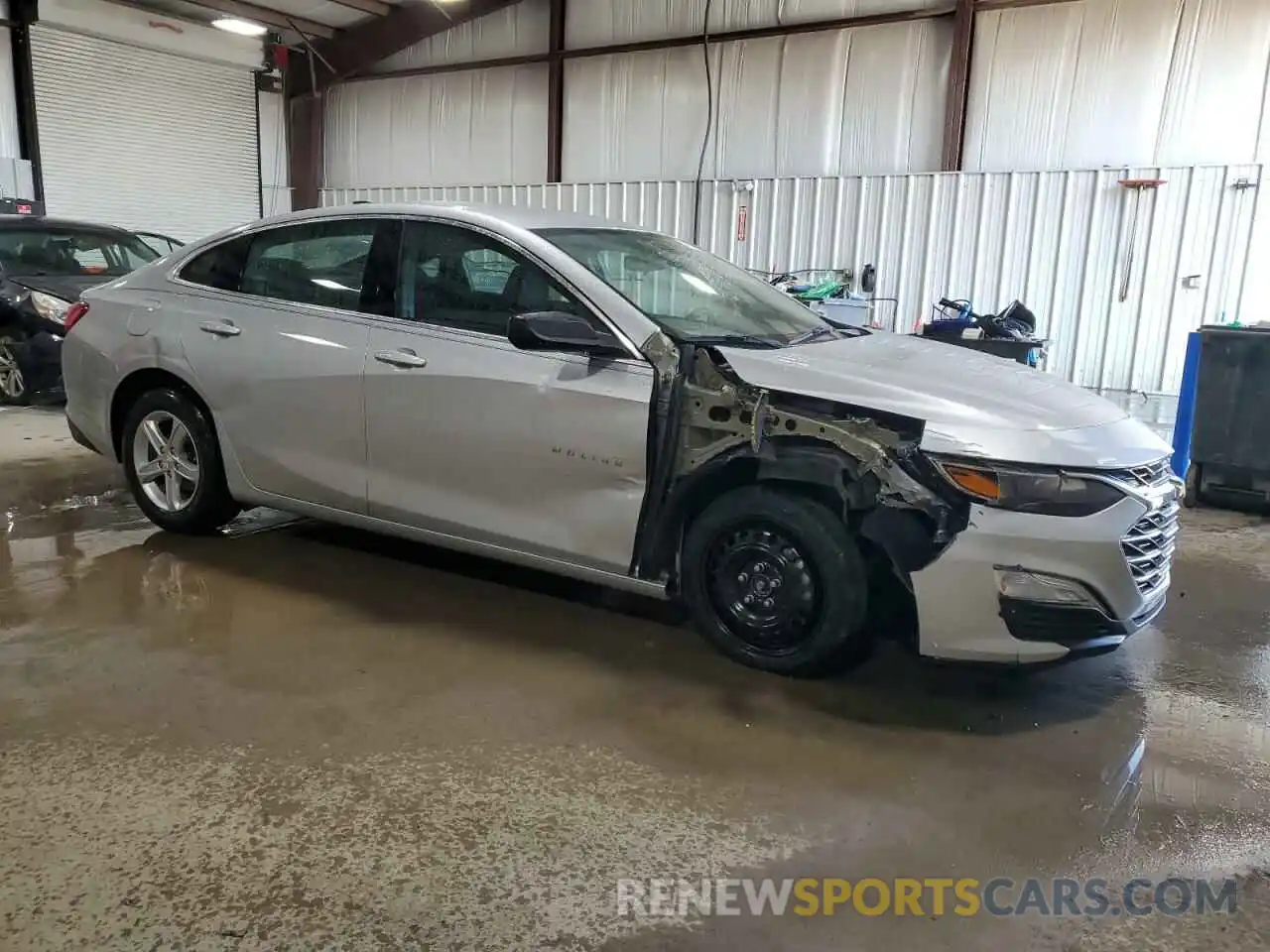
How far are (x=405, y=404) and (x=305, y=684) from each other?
3.46 ft

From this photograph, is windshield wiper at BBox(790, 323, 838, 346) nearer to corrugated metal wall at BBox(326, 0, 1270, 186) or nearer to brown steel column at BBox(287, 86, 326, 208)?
corrugated metal wall at BBox(326, 0, 1270, 186)

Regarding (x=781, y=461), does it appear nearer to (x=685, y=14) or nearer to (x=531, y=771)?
(x=531, y=771)

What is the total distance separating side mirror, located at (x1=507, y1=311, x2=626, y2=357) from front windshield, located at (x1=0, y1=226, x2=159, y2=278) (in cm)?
645

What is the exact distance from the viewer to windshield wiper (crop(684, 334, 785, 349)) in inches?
127

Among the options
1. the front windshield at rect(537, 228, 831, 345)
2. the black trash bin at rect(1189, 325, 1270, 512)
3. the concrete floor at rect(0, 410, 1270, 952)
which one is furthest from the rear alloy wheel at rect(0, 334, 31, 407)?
the black trash bin at rect(1189, 325, 1270, 512)

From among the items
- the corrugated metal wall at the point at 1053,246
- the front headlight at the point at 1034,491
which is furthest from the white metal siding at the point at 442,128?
the front headlight at the point at 1034,491

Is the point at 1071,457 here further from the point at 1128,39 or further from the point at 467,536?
the point at 1128,39

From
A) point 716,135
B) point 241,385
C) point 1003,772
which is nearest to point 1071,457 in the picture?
point 1003,772

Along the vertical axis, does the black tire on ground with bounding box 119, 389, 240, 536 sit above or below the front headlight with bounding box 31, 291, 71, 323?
below

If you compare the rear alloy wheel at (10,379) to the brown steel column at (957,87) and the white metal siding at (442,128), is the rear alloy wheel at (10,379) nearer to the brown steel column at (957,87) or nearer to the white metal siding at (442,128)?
the white metal siding at (442,128)

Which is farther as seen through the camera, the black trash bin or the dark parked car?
the dark parked car

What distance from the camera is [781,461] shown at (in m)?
2.99

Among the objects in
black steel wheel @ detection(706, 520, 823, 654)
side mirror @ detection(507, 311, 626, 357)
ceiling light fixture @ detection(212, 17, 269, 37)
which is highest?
ceiling light fixture @ detection(212, 17, 269, 37)

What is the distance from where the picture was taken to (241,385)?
393 cm
